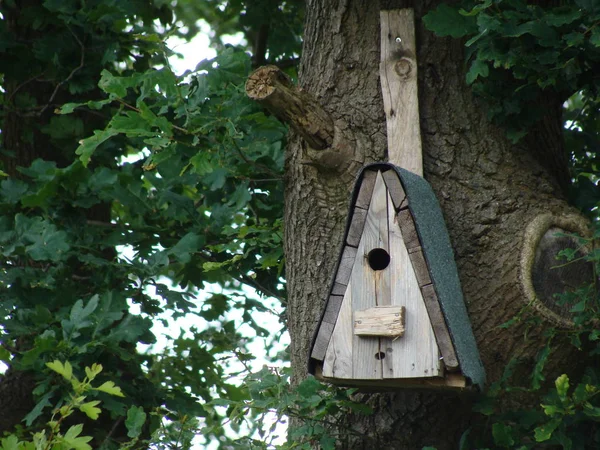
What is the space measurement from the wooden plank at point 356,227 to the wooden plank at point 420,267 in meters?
0.18

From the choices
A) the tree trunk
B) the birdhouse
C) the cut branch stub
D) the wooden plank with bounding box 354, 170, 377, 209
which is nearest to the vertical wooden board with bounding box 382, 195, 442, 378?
the birdhouse

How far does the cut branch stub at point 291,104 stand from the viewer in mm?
2656

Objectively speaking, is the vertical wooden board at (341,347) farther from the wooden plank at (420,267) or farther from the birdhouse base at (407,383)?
the wooden plank at (420,267)

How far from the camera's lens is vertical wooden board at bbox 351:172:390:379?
248cm

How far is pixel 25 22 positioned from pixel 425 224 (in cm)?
252

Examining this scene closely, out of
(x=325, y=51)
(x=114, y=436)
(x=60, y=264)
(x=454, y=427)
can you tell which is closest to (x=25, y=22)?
(x=60, y=264)

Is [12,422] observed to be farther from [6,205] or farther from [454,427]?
[454,427]

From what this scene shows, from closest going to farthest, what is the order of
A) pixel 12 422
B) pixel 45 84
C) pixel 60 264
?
1. pixel 60 264
2. pixel 12 422
3. pixel 45 84

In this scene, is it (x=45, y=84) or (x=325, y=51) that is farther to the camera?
(x=45, y=84)

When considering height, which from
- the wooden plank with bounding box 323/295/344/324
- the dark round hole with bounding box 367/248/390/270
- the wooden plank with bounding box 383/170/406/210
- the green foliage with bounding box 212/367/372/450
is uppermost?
the wooden plank with bounding box 383/170/406/210

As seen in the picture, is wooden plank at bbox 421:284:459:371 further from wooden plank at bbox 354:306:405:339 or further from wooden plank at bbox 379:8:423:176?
wooden plank at bbox 379:8:423:176

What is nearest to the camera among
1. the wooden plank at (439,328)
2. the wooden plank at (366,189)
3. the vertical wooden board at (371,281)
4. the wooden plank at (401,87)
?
the wooden plank at (439,328)

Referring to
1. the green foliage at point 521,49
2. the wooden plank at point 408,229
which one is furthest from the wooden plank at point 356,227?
the green foliage at point 521,49

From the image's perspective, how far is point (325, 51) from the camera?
10.0 ft
